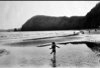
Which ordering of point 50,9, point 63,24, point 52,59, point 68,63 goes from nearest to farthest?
point 68,63, point 52,59, point 50,9, point 63,24

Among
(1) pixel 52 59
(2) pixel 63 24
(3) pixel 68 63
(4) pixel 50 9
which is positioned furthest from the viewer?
(2) pixel 63 24

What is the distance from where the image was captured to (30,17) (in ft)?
12.4

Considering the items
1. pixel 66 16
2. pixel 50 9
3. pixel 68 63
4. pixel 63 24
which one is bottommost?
pixel 68 63

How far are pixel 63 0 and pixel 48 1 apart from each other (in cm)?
54

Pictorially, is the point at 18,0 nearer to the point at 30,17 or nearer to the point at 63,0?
the point at 30,17

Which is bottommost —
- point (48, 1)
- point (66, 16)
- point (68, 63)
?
point (68, 63)

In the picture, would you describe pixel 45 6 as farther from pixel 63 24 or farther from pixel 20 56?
pixel 20 56

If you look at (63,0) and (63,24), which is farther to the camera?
(63,24)

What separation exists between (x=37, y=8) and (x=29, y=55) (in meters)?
1.64

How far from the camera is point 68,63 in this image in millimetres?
3223

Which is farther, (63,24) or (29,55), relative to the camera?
(63,24)

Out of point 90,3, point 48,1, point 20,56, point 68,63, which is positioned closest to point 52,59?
point 68,63

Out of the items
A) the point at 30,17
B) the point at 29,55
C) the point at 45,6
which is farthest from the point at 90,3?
the point at 29,55

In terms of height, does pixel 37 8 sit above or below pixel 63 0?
below
